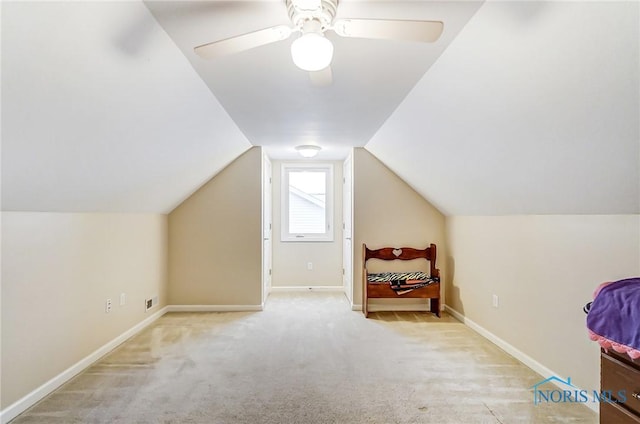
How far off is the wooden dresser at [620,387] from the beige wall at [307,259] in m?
4.07

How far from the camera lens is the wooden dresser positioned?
4.52ft

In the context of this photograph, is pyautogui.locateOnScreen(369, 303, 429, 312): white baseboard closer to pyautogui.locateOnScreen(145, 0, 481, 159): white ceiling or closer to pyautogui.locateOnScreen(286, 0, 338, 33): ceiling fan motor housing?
pyautogui.locateOnScreen(145, 0, 481, 159): white ceiling

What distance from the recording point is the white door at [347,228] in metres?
4.56

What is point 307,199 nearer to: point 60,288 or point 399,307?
point 399,307

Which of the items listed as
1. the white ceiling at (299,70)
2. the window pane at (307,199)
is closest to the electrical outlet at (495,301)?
the white ceiling at (299,70)

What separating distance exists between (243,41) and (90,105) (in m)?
0.93

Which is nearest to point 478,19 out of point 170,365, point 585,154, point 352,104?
point 585,154

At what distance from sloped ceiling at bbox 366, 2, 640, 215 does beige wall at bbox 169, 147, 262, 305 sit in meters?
2.43

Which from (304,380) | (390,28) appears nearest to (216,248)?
(304,380)

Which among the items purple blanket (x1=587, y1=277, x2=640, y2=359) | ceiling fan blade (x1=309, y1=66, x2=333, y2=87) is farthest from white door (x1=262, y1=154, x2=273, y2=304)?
purple blanket (x1=587, y1=277, x2=640, y2=359)

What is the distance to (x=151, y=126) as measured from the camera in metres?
2.26

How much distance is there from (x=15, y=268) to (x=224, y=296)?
2493 mm

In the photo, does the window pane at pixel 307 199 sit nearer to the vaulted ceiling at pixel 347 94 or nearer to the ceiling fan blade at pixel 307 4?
the vaulted ceiling at pixel 347 94

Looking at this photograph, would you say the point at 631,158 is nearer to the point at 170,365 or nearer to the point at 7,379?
the point at 170,365
